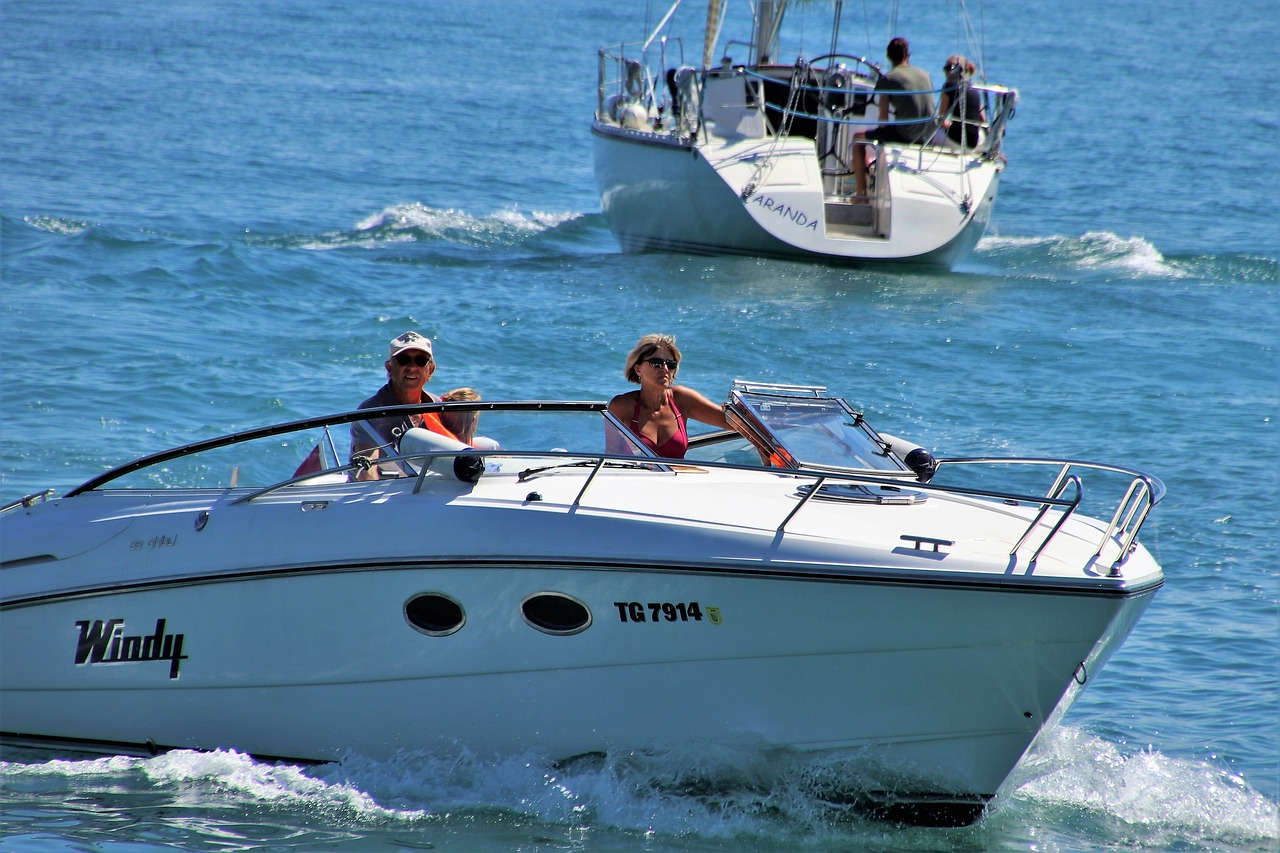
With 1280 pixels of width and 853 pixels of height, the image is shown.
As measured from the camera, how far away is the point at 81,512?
5.33 m

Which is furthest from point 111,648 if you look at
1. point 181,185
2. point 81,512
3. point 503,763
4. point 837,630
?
point 181,185

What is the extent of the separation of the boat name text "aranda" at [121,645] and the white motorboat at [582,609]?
1 cm

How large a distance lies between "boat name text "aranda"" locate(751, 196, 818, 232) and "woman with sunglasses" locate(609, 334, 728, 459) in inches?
356

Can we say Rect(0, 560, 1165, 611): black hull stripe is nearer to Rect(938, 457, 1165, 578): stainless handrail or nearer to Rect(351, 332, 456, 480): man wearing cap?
Rect(938, 457, 1165, 578): stainless handrail

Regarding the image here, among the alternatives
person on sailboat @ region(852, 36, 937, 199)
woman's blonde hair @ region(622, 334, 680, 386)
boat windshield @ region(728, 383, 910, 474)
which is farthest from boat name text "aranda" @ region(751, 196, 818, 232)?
woman's blonde hair @ region(622, 334, 680, 386)

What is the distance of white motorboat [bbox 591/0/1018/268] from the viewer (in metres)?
14.6

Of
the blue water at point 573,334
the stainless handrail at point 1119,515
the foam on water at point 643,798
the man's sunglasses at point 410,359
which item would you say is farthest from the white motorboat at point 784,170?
the foam on water at point 643,798

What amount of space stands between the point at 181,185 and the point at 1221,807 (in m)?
17.7

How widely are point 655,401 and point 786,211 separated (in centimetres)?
923

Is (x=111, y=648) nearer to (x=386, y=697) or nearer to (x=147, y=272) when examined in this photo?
(x=386, y=697)

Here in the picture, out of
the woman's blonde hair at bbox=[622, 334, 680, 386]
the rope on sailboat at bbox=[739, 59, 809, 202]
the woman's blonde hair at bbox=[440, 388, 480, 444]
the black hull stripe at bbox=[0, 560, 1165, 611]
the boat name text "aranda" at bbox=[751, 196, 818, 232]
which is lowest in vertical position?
the black hull stripe at bbox=[0, 560, 1165, 611]

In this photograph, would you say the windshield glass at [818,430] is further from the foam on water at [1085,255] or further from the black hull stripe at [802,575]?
the foam on water at [1085,255]

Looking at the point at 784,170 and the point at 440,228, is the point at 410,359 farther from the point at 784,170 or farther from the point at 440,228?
the point at 440,228

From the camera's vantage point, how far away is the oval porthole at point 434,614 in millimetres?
4648
